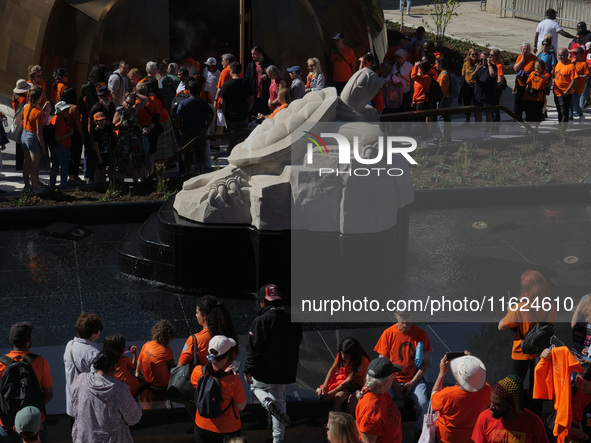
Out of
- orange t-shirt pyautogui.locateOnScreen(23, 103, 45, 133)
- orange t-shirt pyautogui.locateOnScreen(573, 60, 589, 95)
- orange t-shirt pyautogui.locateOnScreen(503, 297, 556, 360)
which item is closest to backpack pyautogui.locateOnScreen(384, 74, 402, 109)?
orange t-shirt pyautogui.locateOnScreen(573, 60, 589, 95)

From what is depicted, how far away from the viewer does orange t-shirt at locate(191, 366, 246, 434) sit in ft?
25.1

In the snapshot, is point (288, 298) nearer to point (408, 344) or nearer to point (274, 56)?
point (408, 344)

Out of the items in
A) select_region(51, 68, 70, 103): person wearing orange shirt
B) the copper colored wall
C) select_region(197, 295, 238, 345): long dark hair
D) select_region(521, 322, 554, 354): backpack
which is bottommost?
select_region(521, 322, 554, 354): backpack

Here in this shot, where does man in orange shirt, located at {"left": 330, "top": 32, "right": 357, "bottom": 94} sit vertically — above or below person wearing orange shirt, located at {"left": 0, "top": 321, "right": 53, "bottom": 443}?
above

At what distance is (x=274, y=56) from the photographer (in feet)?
63.6

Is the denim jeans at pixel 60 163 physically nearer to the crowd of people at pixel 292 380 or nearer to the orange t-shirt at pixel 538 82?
the crowd of people at pixel 292 380

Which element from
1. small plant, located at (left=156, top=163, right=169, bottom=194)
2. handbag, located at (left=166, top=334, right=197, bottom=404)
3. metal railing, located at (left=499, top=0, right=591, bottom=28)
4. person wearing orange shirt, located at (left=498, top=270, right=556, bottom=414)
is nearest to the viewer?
handbag, located at (left=166, top=334, right=197, bottom=404)

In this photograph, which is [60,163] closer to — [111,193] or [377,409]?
[111,193]

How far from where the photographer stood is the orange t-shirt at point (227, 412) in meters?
7.65

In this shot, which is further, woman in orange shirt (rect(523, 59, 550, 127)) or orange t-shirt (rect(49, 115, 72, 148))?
woman in orange shirt (rect(523, 59, 550, 127))

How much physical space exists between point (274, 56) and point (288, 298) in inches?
346

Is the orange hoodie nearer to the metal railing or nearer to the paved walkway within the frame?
the paved walkway

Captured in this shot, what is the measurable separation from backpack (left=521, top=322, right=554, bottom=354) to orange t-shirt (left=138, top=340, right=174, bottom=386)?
3.10 metres

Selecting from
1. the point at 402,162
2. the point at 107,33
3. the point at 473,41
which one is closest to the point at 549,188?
the point at 402,162
